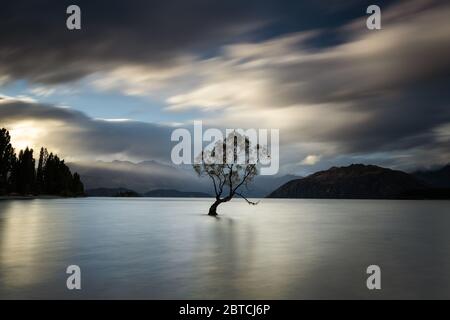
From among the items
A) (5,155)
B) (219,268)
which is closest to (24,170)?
(5,155)

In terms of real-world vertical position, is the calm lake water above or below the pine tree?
below

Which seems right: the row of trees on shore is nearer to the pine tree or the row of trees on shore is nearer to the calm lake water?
the pine tree

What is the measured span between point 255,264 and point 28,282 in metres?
12.2

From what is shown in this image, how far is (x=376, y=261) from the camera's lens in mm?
27641

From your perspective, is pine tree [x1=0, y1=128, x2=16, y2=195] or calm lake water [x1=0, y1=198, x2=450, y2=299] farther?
pine tree [x1=0, y1=128, x2=16, y2=195]

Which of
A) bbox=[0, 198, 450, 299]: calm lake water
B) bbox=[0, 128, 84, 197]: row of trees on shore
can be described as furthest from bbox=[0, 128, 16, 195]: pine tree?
bbox=[0, 198, 450, 299]: calm lake water

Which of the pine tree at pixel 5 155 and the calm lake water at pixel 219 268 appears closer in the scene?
the calm lake water at pixel 219 268

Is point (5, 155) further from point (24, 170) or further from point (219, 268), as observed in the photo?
point (219, 268)

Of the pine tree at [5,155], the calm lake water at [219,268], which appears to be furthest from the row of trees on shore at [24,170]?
the calm lake water at [219,268]

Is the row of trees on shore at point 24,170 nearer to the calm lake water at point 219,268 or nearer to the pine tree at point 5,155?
the pine tree at point 5,155

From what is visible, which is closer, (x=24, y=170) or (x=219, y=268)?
(x=219, y=268)

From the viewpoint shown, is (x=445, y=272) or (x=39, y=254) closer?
(x=445, y=272)
